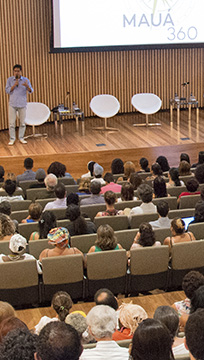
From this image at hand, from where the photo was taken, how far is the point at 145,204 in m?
6.38

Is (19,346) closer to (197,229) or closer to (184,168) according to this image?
(197,229)

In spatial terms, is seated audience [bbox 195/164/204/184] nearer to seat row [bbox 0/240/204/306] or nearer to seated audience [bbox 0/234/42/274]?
seat row [bbox 0/240/204/306]

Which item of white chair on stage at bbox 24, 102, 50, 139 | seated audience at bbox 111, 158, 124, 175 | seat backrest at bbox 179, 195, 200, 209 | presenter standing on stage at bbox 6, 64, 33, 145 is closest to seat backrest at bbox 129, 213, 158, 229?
seat backrest at bbox 179, 195, 200, 209

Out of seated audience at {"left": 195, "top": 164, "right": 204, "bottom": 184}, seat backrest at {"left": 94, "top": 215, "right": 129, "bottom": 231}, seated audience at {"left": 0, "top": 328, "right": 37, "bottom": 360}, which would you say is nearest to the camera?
seated audience at {"left": 0, "top": 328, "right": 37, "bottom": 360}

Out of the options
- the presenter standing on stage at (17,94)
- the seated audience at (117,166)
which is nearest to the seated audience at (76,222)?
the seated audience at (117,166)

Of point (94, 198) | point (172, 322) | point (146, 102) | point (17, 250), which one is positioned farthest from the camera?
point (146, 102)

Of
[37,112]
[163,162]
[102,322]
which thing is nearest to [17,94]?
[37,112]

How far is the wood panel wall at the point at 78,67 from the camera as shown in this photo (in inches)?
462

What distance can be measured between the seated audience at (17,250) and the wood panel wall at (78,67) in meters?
7.16

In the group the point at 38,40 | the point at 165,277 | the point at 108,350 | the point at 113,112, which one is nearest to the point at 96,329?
the point at 108,350

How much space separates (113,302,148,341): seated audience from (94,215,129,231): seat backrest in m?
2.40

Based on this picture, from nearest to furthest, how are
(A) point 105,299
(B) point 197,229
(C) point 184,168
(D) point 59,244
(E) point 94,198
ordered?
(A) point 105,299
(D) point 59,244
(B) point 197,229
(E) point 94,198
(C) point 184,168

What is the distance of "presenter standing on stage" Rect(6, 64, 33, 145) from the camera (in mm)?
10484

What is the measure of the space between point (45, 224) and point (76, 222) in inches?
12.2
